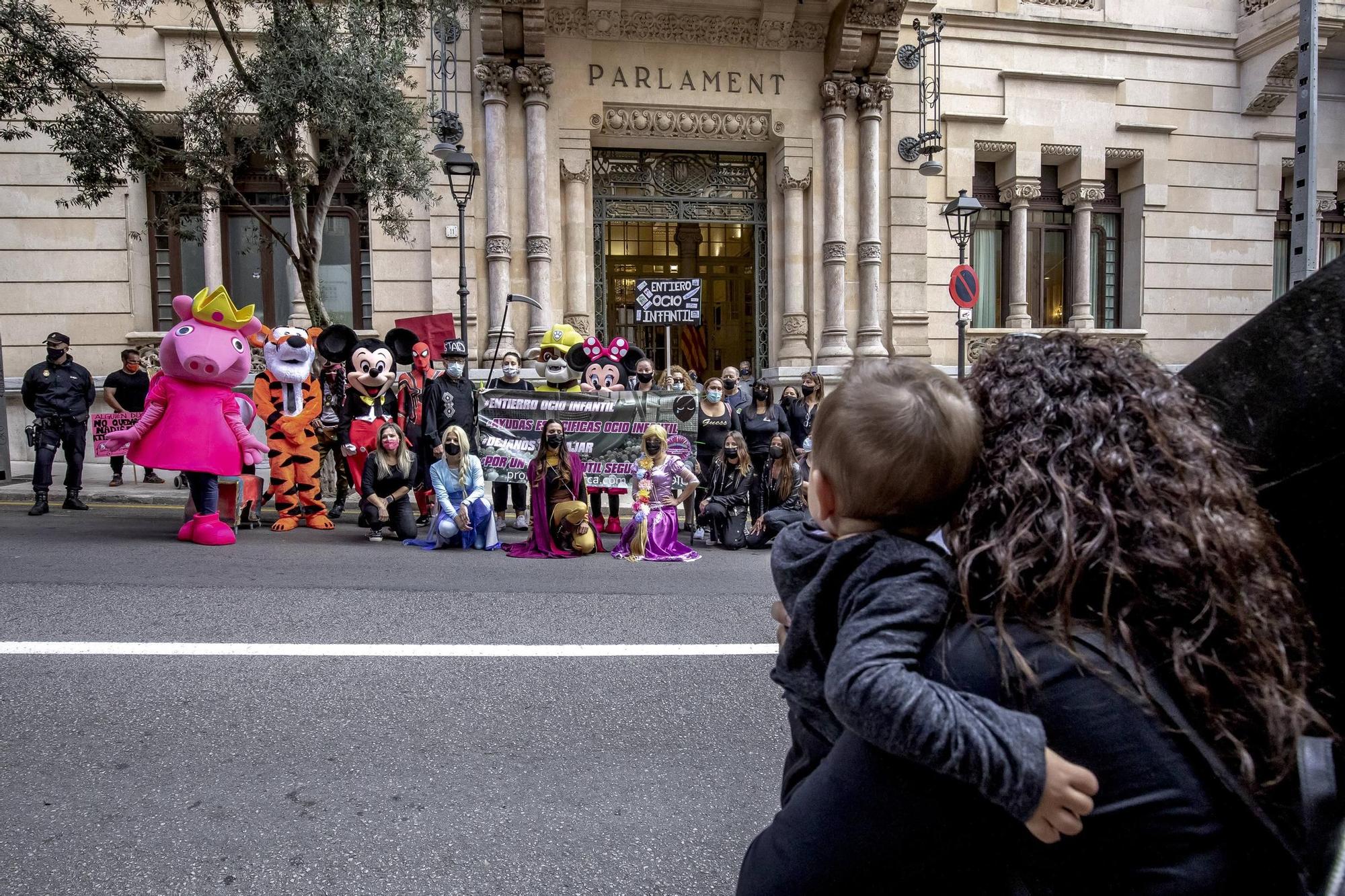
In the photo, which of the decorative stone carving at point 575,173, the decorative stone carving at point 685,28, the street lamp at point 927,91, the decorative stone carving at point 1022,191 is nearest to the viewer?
the decorative stone carving at point 685,28

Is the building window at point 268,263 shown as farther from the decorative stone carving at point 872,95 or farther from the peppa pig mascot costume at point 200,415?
the decorative stone carving at point 872,95

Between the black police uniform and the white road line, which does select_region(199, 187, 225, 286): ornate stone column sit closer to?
the black police uniform

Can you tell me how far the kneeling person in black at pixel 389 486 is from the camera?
8.81 meters

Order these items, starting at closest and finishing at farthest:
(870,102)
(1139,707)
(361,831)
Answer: (1139,707)
(361,831)
(870,102)

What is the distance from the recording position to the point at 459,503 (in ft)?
27.9

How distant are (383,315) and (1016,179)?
11884 mm

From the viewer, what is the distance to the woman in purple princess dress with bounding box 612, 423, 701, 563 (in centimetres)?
827

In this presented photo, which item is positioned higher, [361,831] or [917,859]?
[917,859]

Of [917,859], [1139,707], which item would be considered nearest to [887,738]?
[917,859]

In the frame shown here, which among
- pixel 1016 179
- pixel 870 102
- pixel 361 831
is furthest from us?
pixel 1016 179

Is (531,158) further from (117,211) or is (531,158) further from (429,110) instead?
(117,211)

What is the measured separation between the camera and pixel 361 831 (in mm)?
2912

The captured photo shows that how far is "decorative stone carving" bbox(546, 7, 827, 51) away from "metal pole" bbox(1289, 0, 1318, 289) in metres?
8.01

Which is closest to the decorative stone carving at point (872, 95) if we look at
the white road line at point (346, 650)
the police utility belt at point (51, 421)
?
the police utility belt at point (51, 421)
